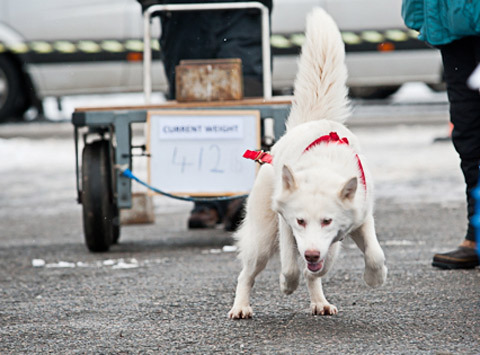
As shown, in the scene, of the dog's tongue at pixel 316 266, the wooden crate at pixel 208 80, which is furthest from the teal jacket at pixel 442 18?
the dog's tongue at pixel 316 266

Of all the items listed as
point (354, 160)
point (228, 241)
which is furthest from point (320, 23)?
point (228, 241)

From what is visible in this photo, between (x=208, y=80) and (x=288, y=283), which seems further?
(x=208, y=80)

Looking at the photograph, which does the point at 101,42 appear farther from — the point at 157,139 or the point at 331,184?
the point at 331,184

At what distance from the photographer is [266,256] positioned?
389cm

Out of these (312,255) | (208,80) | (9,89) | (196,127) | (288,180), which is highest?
(288,180)

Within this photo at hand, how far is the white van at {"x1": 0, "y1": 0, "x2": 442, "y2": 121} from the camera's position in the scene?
13.3 meters

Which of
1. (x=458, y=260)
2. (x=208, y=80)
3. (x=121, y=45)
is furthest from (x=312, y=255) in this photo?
(x=121, y=45)

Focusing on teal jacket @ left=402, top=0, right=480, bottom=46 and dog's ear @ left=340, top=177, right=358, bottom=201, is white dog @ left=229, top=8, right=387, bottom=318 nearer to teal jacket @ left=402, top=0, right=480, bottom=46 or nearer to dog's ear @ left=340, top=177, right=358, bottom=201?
dog's ear @ left=340, top=177, right=358, bottom=201

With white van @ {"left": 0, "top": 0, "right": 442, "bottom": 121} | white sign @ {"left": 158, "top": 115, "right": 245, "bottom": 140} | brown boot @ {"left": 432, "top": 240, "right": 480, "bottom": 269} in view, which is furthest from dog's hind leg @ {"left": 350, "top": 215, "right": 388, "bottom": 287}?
white van @ {"left": 0, "top": 0, "right": 442, "bottom": 121}

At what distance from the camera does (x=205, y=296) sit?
438 cm

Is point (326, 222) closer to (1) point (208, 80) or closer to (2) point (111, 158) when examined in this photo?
(1) point (208, 80)

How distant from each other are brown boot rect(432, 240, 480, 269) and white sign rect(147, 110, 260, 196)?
1.25 m

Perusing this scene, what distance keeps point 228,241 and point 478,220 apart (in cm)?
258

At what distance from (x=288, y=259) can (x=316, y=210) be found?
305mm
